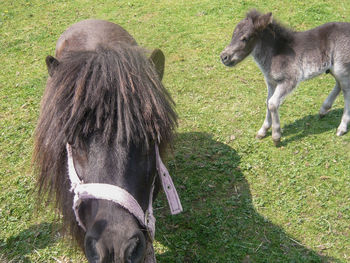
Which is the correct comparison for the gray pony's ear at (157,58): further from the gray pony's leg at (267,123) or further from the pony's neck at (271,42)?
the gray pony's leg at (267,123)

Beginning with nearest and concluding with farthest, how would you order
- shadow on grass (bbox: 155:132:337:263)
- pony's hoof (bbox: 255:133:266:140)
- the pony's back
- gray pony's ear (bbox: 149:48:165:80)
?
gray pony's ear (bbox: 149:48:165:80) < shadow on grass (bbox: 155:132:337:263) < the pony's back < pony's hoof (bbox: 255:133:266:140)

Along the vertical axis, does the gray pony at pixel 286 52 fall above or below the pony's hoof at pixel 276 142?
above

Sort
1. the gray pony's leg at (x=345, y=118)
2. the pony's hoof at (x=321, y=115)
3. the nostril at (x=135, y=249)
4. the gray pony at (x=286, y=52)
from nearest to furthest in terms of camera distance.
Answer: the nostril at (x=135, y=249)
the gray pony at (x=286, y=52)
the gray pony's leg at (x=345, y=118)
the pony's hoof at (x=321, y=115)

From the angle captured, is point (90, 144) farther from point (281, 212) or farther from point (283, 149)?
point (283, 149)

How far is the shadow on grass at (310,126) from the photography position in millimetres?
→ 4331

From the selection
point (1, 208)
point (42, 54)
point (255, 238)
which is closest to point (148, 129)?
point (255, 238)

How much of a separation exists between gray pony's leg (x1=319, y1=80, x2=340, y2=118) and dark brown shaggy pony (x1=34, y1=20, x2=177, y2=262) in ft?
10.8

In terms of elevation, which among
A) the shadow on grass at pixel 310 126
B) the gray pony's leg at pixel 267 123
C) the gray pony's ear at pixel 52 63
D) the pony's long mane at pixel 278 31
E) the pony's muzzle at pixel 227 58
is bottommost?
the shadow on grass at pixel 310 126

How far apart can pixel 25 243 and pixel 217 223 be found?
202 centimetres

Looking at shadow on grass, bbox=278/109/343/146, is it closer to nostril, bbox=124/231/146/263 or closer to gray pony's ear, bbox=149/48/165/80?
gray pony's ear, bbox=149/48/165/80

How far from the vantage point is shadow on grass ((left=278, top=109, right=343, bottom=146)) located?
4331 mm

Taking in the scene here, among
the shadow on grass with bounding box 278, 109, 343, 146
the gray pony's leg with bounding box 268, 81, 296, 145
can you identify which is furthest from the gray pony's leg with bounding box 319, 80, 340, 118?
the gray pony's leg with bounding box 268, 81, 296, 145

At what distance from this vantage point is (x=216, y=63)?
19.7 ft

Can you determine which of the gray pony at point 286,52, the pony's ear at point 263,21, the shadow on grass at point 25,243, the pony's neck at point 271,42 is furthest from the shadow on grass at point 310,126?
the shadow on grass at point 25,243
